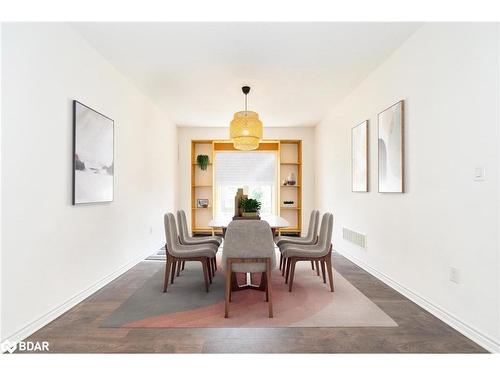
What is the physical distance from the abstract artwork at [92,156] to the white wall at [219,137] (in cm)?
357

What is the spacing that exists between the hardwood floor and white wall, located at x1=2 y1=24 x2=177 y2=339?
0.34 m

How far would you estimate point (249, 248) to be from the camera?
2.66 metres

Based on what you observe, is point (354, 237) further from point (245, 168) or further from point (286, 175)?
point (245, 168)

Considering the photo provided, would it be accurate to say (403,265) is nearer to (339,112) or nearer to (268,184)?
(339,112)

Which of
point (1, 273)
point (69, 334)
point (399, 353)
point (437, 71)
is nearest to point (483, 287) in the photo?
point (399, 353)

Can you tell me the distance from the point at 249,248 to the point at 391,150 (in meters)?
1.99

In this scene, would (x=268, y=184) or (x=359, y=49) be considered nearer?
(x=359, y=49)

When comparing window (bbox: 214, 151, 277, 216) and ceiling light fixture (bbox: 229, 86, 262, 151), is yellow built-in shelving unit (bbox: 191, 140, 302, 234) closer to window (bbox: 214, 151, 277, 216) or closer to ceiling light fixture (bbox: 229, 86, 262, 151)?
window (bbox: 214, 151, 277, 216)

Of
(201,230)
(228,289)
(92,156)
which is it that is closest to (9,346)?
(228,289)

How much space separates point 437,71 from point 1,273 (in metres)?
3.75

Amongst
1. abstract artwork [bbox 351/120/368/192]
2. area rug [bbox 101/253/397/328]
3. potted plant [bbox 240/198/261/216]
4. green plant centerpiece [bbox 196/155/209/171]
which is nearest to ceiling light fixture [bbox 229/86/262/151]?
potted plant [bbox 240/198/261/216]

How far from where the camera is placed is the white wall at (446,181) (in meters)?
2.08

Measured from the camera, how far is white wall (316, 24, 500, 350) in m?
2.08

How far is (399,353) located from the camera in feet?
6.55
